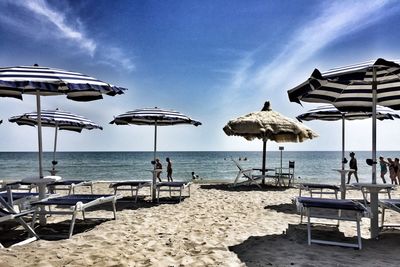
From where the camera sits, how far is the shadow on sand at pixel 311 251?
11.0 feet

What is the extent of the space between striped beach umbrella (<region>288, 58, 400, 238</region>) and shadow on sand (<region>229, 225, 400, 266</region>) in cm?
39

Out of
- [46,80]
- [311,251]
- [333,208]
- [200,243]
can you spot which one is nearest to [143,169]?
[46,80]

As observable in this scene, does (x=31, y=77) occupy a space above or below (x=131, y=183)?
above

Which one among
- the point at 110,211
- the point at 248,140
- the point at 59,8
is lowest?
the point at 110,211

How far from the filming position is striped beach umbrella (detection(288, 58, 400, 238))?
3747mm

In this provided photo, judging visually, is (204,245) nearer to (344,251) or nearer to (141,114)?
(344,251)

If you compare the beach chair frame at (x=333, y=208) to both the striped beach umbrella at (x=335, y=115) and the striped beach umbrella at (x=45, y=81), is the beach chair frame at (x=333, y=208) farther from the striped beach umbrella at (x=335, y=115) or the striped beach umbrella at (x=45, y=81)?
the striped beach umbrella at (x=335, y=115)

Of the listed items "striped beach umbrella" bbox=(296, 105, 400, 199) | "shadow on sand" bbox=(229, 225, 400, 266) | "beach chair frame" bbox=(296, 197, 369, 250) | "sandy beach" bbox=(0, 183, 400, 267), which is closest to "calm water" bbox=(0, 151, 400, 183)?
"sandy beach" bbox=(0, 183, 400, 267)

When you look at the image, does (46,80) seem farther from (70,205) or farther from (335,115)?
(335,115)

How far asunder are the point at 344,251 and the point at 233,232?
4.96 ft

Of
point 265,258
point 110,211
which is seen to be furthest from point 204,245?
point 110,211

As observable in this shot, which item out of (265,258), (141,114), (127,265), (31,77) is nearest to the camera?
Answer: (127,265)

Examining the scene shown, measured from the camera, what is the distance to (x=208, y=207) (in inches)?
269

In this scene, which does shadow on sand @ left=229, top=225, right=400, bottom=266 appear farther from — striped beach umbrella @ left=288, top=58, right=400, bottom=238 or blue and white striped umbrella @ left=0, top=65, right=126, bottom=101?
blue and white striped umbrella @ left=0, top=65, right=126, bottom=101
